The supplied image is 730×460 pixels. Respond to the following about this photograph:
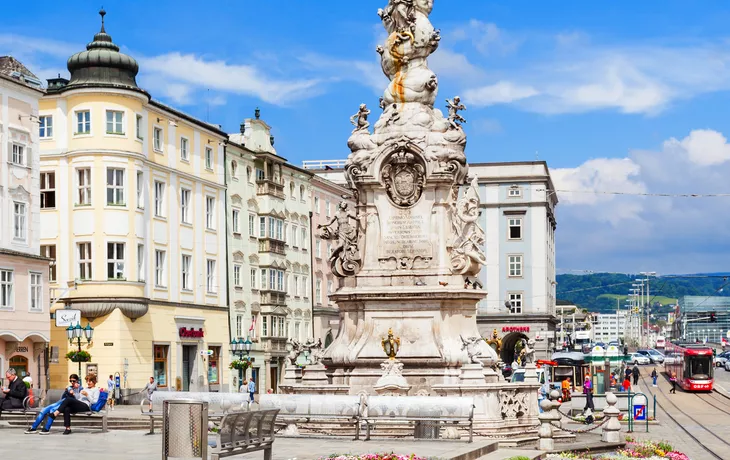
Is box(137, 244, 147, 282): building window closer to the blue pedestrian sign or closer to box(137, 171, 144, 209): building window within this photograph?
box(137, 171, 144, 209): building window

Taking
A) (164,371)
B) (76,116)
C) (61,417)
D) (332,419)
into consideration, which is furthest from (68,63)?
(332,419)

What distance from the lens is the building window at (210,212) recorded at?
249ft

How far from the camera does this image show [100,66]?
64500 mm

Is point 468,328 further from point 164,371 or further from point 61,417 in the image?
point 164,371

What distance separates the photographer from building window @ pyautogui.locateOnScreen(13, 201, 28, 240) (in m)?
57.3

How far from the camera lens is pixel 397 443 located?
26.6 metres

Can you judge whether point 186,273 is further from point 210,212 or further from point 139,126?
point 139,126

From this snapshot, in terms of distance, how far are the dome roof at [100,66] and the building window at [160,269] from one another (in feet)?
30.2

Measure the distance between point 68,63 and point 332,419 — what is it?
131ft

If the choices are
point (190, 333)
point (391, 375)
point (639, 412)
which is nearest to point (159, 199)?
point (190, 333)

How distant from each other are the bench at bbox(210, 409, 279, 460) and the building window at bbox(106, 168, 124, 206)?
45.2m

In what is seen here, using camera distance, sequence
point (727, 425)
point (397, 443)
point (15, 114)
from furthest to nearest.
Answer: point (15, 114) → point (727, 425) → point (397, 443)

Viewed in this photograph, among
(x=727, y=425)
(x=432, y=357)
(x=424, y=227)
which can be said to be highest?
(x=424, y=227)

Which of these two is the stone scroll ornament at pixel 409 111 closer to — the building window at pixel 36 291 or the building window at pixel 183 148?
the building window at pixel 36 291
